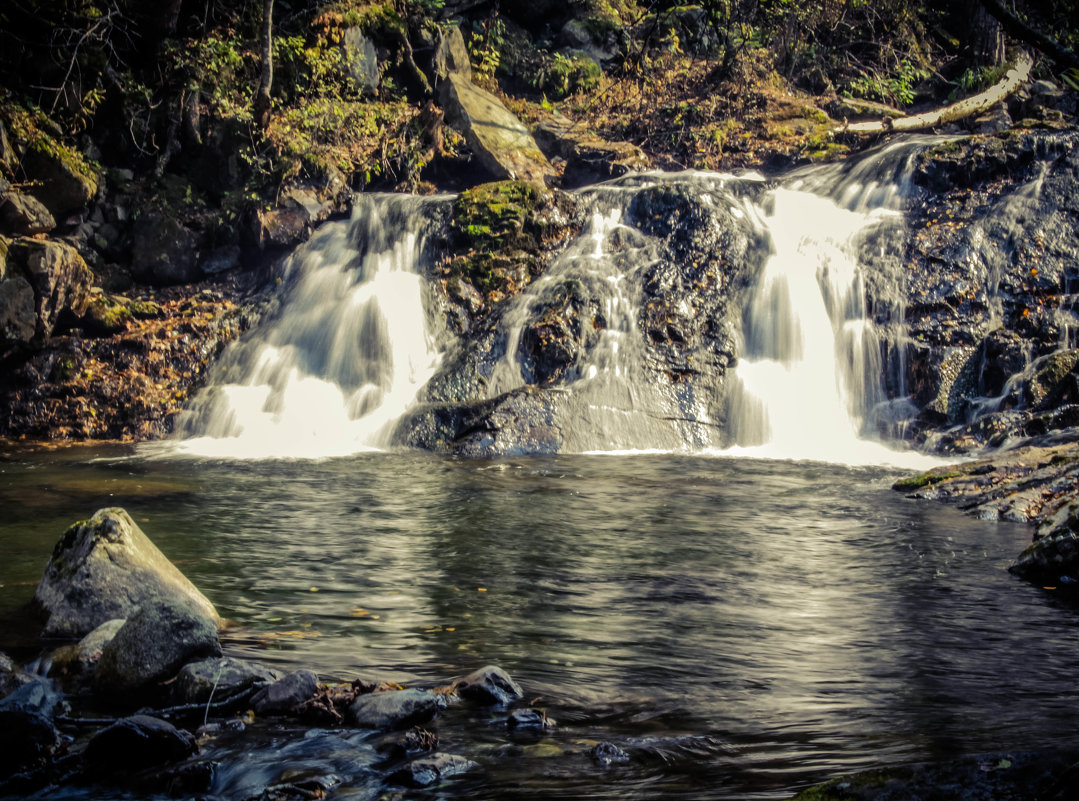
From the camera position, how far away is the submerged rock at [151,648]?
3.79 metres

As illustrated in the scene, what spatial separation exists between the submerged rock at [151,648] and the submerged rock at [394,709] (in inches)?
37.8

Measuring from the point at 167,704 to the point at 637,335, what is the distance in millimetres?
11385

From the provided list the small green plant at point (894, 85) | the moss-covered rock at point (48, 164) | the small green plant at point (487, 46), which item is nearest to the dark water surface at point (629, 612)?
the moss-covered rock at point (48, 164)

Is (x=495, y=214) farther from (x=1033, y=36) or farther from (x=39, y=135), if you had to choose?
(x=1033, y=36)

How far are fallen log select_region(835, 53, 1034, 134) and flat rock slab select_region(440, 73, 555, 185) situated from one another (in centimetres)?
732

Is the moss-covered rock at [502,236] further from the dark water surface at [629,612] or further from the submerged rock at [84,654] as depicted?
the submerged rock at [84,654]

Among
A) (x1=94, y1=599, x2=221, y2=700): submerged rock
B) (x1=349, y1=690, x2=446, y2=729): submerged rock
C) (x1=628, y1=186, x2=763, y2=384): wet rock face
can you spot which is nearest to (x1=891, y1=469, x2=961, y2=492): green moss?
(x1=628, y1=186, x2=763, y2=384): wet rock face

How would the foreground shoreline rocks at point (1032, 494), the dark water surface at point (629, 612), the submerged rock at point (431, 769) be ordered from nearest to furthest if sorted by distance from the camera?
the submerged rock at point (431, 769) → the dark water surface at point (629, 612) → the foreground shoreline rocks at point (1032, 494)

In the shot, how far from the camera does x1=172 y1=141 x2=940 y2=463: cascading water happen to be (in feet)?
43.4

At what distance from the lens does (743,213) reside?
1612 cm

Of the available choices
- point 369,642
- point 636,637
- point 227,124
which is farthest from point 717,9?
point 227,124

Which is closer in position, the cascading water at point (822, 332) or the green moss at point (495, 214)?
the cascading water at point (822, 332)

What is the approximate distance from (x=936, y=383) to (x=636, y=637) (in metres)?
10.2

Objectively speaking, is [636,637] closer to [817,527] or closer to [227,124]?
[817,527]
